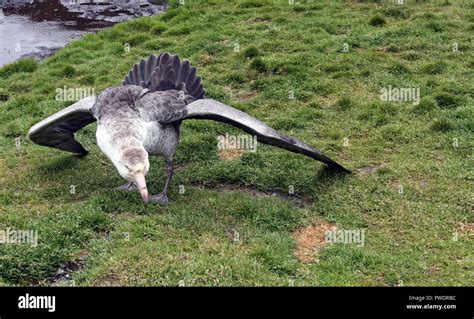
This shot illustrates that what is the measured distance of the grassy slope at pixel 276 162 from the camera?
5961 mm

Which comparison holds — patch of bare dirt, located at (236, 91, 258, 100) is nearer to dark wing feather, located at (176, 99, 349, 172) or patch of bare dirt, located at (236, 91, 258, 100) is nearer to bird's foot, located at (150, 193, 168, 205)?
dark wing feather, located at (176, 99, 349, 172)

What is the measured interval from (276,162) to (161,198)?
5.74 feet

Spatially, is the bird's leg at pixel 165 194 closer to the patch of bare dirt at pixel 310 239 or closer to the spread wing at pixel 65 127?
the spread wing at pixel 65 127

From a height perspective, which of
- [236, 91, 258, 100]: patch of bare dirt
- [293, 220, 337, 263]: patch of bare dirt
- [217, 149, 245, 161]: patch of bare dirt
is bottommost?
[293, 220, 337, 263]: patch of bare dirt

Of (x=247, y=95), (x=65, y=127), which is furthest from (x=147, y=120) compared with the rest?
(x=247, y=95)

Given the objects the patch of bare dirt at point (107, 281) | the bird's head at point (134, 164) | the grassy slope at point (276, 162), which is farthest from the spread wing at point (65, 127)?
the patch of bare dirt at point (107, 281)

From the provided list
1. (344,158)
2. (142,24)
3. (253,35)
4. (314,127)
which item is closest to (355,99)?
(314,127)

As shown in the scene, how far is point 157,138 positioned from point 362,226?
93.4 inches

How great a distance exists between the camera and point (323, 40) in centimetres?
1206

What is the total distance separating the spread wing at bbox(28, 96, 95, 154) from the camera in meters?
7.53

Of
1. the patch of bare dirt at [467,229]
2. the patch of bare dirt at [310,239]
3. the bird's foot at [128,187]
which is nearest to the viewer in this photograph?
the patch of bare dirt at [310,239]

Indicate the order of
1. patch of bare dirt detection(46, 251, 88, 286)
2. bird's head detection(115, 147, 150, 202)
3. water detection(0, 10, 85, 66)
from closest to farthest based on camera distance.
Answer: patch of bare dirt detection(46, 251, 88, 286) → bird's head detection(115, 147, 150, 202) → water detection(0, 10, 85, 66)

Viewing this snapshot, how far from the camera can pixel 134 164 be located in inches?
241

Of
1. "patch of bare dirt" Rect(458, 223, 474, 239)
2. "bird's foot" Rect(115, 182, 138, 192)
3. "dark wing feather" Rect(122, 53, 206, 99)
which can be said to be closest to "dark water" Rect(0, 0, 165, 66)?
"dark wing feather" Rect(122, 53, 206, 99)
